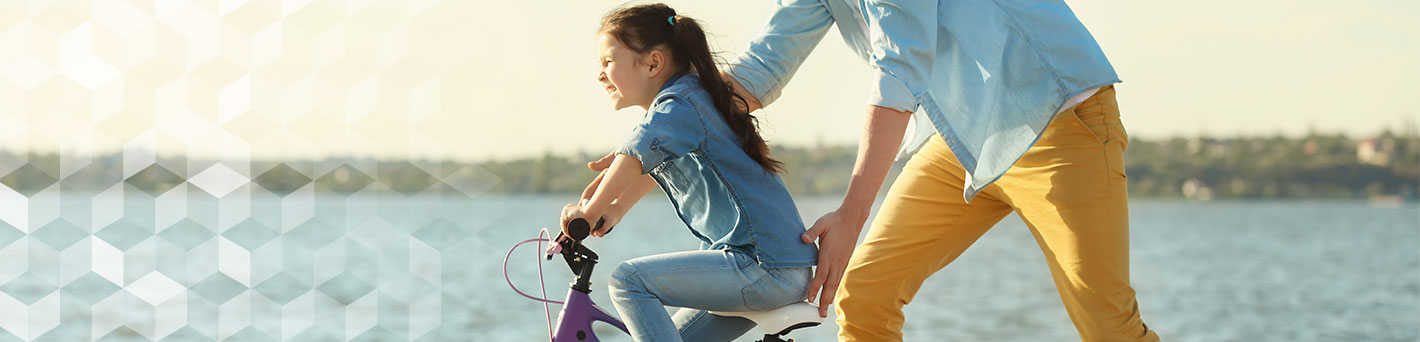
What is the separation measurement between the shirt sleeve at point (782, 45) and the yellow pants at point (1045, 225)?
0.39 metres

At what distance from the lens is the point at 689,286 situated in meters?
2.28

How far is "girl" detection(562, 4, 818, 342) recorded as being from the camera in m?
2.25

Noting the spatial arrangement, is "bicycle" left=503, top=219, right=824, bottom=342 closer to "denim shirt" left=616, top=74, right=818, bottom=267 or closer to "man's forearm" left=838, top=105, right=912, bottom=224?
"denim shirt" left=616, top=74, right=818, bottom=267

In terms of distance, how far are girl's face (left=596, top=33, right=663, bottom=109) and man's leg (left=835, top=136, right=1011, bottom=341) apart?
686 millimetres

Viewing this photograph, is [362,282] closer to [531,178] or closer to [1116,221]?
[531,178]

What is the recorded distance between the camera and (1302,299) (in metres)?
21.2

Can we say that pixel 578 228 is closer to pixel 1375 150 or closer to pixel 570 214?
pixel 570 214

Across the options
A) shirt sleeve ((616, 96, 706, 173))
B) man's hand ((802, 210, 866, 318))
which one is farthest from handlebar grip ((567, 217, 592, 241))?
man's hand ((802, 210, 866, 318))

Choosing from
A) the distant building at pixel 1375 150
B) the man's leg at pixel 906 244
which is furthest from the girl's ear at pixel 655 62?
the distant building at pixel 1375 150

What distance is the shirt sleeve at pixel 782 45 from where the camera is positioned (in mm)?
2896

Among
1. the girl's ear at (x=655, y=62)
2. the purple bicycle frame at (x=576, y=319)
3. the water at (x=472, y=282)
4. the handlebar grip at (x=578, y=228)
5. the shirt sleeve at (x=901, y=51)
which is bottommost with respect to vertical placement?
the water at (x=472, y=282)

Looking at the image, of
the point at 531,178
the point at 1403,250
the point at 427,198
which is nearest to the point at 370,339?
the point at 531,178

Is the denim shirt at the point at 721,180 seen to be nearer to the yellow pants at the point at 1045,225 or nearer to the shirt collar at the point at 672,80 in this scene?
the shirt collar at the point at 672,80

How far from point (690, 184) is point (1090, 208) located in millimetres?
898
